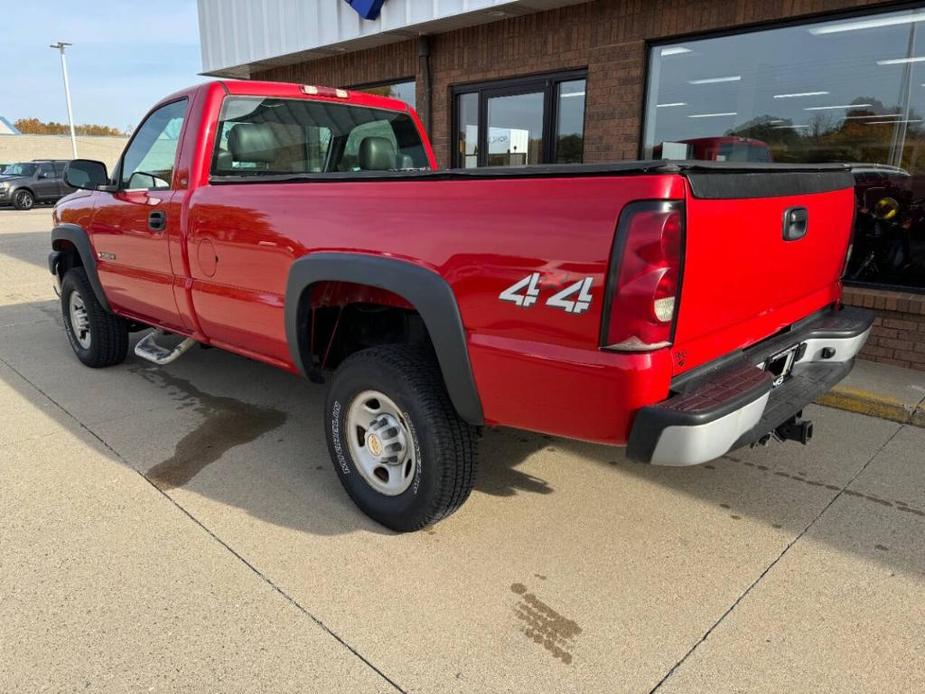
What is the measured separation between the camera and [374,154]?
14.3ft

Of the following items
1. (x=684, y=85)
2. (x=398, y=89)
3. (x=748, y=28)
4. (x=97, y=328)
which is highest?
(x=748, y=28)

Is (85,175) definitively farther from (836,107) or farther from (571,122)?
(836,107)

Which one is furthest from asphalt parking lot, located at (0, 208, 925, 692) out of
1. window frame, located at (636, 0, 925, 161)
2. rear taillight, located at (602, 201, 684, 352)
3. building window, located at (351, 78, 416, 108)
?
building window, located at (351, 78, 416, 108)

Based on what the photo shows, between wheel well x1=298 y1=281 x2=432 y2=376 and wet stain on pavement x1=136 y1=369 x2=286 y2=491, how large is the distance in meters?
0.92

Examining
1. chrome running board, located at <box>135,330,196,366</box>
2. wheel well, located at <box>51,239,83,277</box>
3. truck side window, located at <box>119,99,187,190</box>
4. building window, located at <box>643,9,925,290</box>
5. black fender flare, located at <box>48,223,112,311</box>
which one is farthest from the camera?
wheel well, located at <box>51,239,83,277</box>

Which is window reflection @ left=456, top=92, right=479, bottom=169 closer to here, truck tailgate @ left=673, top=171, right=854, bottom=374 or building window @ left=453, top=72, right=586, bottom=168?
building window @ left=453, top=72, right=586, bottom=168

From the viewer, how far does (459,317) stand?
238 centimetres

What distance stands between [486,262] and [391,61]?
25.6 feet

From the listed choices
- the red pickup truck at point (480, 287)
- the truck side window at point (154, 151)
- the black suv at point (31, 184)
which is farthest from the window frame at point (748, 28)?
the black suv at point (31, 184)

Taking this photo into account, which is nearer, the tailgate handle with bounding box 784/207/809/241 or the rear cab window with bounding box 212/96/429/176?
the tailgate handle with bounding box 784/207/809/241

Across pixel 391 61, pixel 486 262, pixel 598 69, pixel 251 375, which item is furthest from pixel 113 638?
pixel 391 61

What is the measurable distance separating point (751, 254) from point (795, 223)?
0.38 metres

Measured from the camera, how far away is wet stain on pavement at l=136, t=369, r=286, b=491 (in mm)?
3535

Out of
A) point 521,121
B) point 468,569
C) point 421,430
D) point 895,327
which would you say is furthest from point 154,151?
point 895,327
